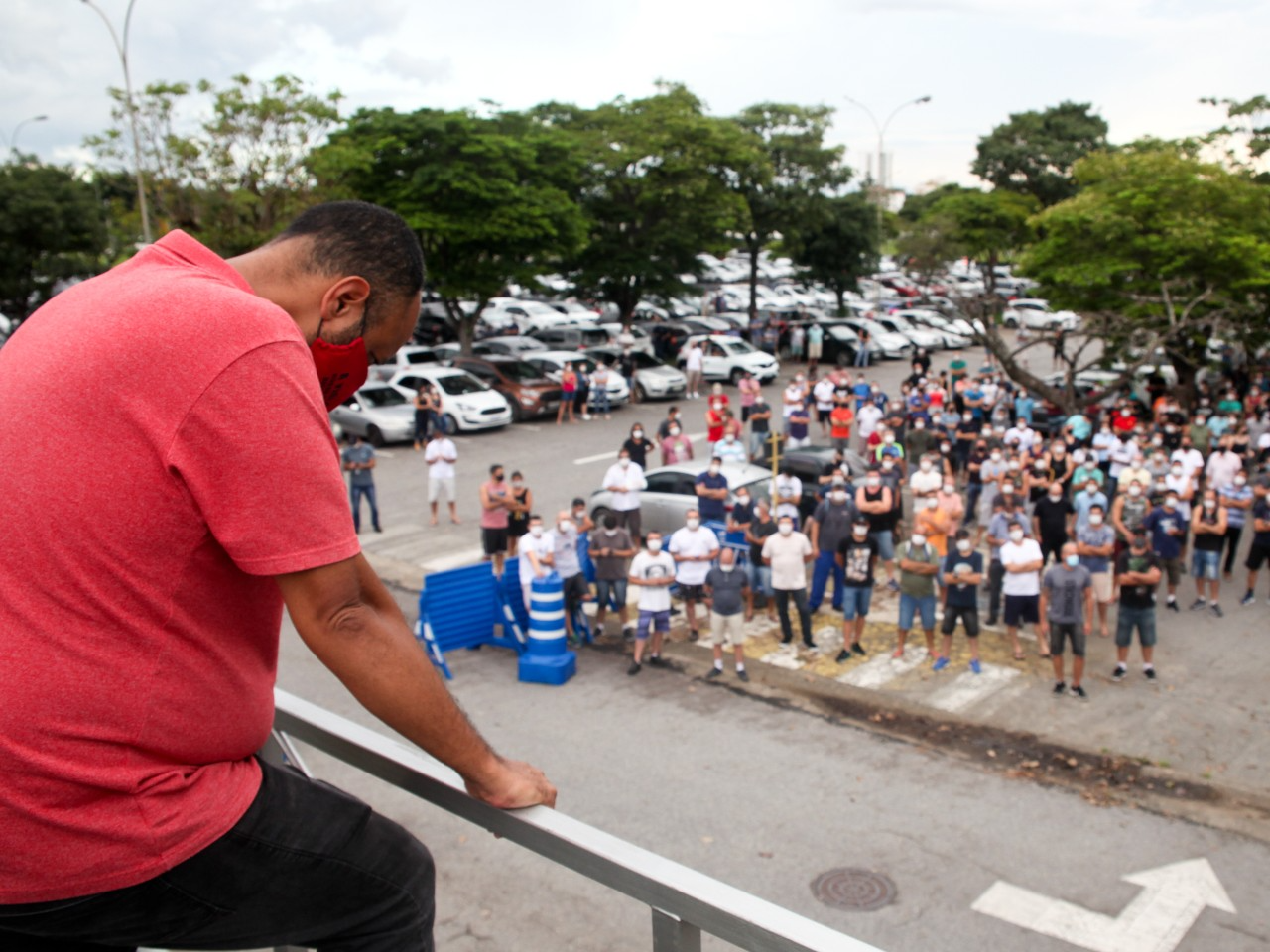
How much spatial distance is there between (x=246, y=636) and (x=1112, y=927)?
7.66 m

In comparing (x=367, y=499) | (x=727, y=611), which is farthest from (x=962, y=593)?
(x=367, y=499)

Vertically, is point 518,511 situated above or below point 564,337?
below

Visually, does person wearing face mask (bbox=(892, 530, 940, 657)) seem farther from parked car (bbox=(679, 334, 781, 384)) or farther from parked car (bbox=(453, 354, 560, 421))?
parked car (bbox=(679, 334, 781, 384))

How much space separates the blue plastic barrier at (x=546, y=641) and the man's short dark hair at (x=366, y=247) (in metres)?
10.7

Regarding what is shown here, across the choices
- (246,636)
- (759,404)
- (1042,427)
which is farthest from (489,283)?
(246,636)

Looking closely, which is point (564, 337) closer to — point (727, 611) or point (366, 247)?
point (727, 611)

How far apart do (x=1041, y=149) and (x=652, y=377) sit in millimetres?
26591

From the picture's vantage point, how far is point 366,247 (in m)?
1.67

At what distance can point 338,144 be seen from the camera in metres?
30.2

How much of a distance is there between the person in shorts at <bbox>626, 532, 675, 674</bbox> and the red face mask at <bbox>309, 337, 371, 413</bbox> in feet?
36.1

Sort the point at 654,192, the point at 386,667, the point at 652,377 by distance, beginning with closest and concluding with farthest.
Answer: the point at 386,667, the point at 652,377, the point at 654,192

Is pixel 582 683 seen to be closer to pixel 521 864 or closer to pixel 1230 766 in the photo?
pixel 521 864

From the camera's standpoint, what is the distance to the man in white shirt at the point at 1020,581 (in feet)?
41.0

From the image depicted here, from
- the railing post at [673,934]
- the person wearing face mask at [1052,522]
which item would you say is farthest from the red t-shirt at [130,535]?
the person wearing face mask at [1052,522]
